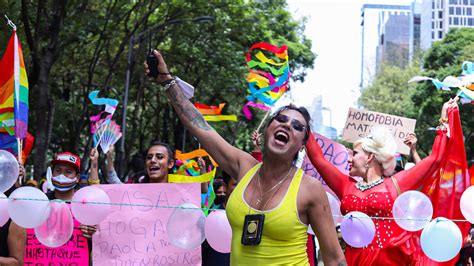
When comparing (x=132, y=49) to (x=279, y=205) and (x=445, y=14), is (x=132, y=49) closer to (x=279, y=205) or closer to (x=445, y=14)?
(x=279, y=205)

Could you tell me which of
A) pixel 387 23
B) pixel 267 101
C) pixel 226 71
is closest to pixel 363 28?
pixel 387 23

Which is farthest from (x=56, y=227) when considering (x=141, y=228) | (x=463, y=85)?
(x=463, y=85)

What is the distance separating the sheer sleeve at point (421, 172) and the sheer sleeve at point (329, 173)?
15.9 inches

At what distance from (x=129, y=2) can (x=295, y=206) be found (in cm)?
1847

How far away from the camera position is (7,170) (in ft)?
17.7

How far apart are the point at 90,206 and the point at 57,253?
0.57 metres

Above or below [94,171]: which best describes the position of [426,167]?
above

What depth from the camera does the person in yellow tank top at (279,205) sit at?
3.79m

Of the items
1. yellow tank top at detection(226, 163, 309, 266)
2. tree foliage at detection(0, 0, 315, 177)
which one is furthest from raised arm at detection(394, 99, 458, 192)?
tree foliage at detection(0, 0, 315, 177)

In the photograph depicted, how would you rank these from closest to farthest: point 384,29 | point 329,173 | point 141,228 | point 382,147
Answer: point 382,147, point 141,228, point 329,173, point 384,29

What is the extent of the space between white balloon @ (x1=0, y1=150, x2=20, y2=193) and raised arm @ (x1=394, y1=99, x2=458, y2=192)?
104 inches

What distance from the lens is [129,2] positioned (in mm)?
21672

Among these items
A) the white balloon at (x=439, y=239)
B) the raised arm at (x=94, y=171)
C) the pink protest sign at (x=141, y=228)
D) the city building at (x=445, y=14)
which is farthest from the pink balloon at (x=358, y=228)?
the city building at (x=445, y=14)

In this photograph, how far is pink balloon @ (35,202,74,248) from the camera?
5.50 meters
